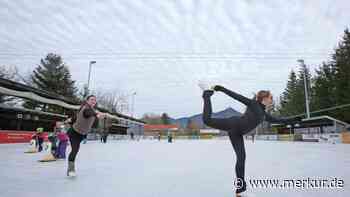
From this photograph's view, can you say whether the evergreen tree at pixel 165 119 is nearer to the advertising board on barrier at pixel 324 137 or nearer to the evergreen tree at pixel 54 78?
the evergreen tree at pixel 54 78

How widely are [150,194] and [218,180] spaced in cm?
154

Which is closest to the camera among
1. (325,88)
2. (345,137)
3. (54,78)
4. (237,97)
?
(237,97)

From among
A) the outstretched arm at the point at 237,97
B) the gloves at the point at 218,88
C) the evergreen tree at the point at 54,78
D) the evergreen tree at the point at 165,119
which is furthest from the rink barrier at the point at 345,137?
the evergreen tree at the point at 165,119

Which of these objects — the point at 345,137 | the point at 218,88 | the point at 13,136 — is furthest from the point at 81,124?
the point at 345,137

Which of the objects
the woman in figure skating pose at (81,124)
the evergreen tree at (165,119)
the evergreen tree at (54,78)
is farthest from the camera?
the evergreen tree at (165,119)

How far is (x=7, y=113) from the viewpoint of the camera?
19.5 metres

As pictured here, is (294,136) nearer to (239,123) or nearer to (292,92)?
(292,92)

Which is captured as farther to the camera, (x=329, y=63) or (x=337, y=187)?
(x=329, y=63)

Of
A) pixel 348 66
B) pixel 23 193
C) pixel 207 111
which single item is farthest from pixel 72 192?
pixel 348 66

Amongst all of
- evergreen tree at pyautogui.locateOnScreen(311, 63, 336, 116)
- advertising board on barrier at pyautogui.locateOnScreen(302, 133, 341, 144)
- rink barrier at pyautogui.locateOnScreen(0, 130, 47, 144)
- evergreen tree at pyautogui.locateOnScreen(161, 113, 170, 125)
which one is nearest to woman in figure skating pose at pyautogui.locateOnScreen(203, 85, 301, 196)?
rink barrier at pyautogui.locateOnScreen(0, 130, 47, 144)

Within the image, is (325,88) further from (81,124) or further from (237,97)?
(81,124)

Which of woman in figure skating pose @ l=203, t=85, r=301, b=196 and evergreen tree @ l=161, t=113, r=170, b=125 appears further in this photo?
evergreen tree @ l=161, t=113, r=170, b=125

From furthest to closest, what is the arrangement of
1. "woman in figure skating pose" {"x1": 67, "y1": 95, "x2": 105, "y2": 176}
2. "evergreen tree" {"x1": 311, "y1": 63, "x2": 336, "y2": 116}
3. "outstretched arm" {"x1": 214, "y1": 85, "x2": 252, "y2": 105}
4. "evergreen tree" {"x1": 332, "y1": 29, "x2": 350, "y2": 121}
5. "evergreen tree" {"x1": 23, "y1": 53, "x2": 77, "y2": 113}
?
"evergreen tree" {"x1": 23, "y1": 53, "x2": 77, "y2": 113} < "evergreen tree" {"x1": 311, "y1": 63, "x2": 336, "y2": 116} < "evergreen tree" {"x1": 332, "y1": 29, "x2": 350, "y2": 121} < "woman in figure skating pose" {"x1": 67, "y1": 95, "x2": 105, "y2": 176} < "outstretched arm" {"x1": 214, "y1": 85, "x2": 252, "y2": 105}

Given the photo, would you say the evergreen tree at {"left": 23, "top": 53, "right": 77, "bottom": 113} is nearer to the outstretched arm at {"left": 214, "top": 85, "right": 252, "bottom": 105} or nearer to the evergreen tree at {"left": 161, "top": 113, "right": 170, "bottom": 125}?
the outstretched arm at {"left": 214, "top": 85, "right": 252, "bottom": 105}
